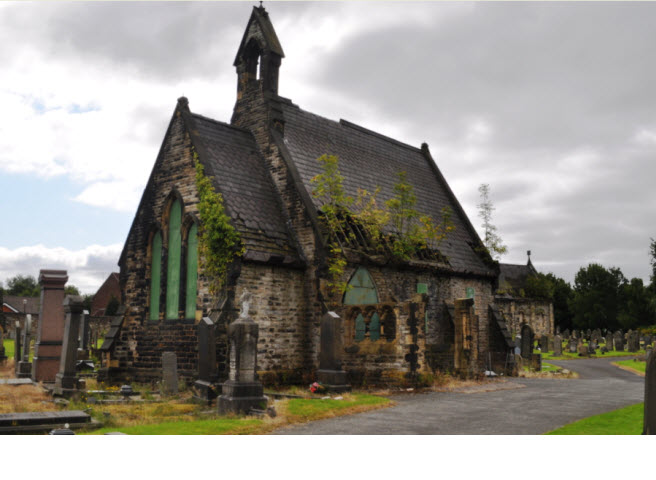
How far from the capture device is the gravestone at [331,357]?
16.1 meters

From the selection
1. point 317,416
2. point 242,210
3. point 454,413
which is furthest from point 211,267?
point 454,413

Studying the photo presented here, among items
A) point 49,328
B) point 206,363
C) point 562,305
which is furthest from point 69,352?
point 562,305

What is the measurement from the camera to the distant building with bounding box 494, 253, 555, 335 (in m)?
63.6

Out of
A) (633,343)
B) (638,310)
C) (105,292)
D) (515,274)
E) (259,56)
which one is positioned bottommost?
(633,343)

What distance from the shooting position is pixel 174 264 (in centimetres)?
1956

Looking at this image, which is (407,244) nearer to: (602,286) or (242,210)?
(242,210)

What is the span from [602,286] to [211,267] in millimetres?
71134

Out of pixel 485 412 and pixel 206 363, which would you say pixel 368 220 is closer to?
pixel 206 363

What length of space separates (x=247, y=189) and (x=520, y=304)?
185ft

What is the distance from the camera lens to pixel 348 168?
947 inches

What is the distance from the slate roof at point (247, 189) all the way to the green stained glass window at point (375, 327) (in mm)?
3138

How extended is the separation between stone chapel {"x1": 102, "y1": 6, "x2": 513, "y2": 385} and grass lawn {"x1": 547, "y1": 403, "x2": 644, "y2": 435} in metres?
6.49

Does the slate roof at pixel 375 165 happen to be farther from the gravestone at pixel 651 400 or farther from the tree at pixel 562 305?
the tree at pixel 562 305

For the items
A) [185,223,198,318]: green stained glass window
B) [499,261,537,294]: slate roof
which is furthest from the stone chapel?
[499,261,537,294]: slate roof
